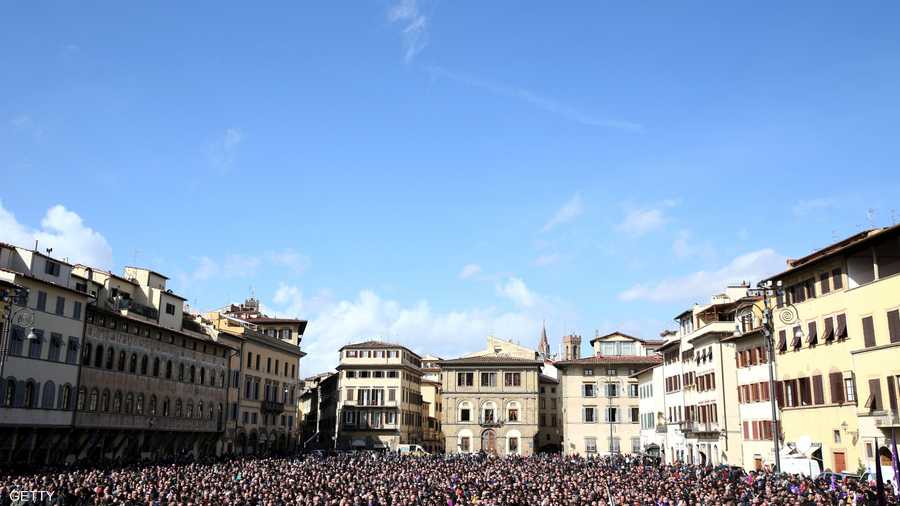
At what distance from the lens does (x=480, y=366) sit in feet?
271

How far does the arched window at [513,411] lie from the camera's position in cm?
8138

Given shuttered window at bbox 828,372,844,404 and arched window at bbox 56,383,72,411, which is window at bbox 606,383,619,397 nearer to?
shuttered window at bbox 828,372,844,404

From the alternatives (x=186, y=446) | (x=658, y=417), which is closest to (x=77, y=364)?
(x=186, y=446)

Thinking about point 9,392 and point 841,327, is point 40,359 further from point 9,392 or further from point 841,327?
point 841,327

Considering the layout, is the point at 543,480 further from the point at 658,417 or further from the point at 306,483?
the point at 658,417

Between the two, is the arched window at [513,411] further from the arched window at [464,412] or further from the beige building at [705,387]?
the beige building at [705,387]

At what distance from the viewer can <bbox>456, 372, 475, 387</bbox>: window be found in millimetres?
82625

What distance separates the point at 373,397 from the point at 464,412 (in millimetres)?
11080

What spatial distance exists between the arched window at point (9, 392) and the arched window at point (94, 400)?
6464mm

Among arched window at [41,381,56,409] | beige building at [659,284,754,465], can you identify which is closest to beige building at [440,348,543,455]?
beige building at [659,284,754,465]

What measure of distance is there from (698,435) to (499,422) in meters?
28.9

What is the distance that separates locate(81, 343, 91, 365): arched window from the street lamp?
3660 cm

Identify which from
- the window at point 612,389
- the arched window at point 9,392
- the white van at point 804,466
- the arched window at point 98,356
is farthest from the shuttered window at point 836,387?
the arched window at point 9,392

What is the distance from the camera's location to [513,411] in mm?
81688
